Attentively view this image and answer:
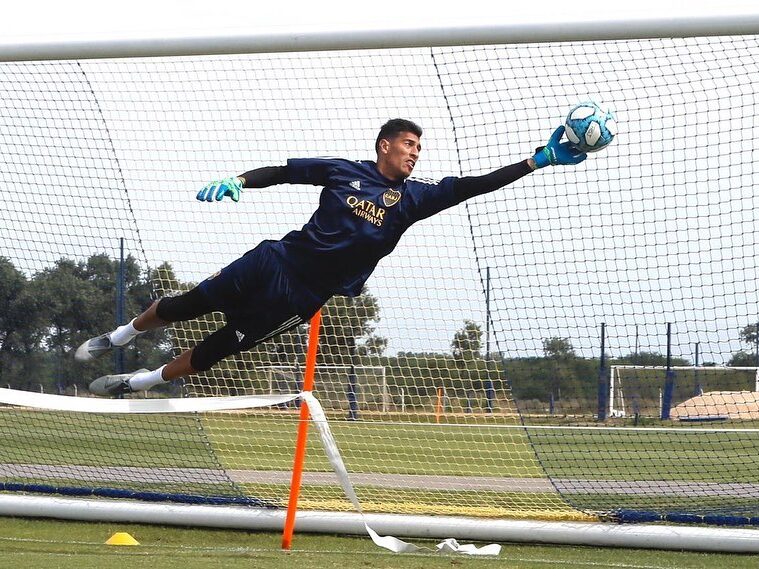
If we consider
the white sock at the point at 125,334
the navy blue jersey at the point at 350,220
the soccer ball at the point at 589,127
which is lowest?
the white sock at the point at 125,334

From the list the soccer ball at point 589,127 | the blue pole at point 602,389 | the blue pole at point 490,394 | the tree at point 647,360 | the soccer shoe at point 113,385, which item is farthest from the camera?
the blue pole at point 490,394

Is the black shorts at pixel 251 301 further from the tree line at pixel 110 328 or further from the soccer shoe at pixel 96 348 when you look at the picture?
the tree line at pixel 110 328

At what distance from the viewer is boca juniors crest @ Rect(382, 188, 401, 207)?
5.85 m

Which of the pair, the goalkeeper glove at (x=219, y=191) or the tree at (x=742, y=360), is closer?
the goalkeeper glove at (x=219, y=191)

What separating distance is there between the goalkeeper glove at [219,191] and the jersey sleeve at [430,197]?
1032 millimetres

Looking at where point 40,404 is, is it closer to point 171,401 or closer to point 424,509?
point 171,401

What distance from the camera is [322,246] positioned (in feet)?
19.1

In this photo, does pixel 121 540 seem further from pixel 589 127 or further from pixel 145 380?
pixel 589 127

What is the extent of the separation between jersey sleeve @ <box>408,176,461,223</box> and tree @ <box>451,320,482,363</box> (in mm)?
2046

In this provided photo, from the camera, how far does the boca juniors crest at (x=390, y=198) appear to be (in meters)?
5.85

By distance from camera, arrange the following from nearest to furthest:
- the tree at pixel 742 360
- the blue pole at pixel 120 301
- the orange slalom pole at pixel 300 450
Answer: the orange slalom pole at pixel 300 450 < the tree at pixel 742 360 < the blue pole at pixel 120 301

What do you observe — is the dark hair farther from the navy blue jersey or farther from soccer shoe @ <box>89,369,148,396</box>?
soccer shoe @ <box>89,369,148,396</box>

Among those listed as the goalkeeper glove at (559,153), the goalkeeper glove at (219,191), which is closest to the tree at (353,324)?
the goalkeeper glove at (219,191)

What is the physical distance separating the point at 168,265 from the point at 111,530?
2.00 meters
